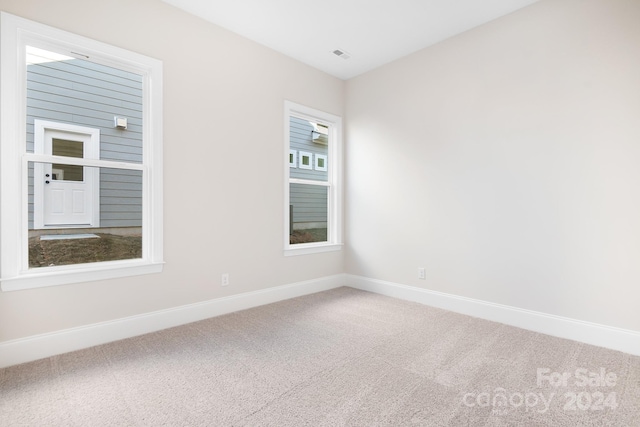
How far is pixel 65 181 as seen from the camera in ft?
8.05

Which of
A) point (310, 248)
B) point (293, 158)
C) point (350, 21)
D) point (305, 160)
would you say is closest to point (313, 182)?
point (305, 160)

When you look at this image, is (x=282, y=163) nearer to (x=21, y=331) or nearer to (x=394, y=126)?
(x=394, y=126)

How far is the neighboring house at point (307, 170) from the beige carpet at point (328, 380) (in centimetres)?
163

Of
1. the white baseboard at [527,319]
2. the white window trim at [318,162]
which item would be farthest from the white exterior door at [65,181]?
the white baseboard at [527,319]

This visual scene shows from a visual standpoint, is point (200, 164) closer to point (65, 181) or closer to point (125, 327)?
point (65, 181)

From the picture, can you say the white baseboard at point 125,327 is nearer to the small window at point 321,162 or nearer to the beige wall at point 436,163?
the beige wall at point 436,163

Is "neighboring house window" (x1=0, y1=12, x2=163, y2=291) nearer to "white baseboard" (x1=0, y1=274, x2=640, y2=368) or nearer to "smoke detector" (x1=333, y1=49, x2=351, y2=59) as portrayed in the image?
"white baseboard" (x1=0, y1=274, x2=640, y2=368)

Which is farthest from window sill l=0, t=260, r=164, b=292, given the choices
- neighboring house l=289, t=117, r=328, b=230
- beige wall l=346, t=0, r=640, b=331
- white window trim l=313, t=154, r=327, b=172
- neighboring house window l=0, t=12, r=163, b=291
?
beige wall l=346, t=0, r=640, b=331

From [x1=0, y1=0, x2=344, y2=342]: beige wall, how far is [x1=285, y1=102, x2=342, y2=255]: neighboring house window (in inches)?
6.0

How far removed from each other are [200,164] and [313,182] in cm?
159

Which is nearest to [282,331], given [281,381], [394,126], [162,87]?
[281,381]

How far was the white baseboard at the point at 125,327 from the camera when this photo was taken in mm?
2215

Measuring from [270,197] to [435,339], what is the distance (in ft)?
7.28

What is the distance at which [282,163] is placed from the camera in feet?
12.3
